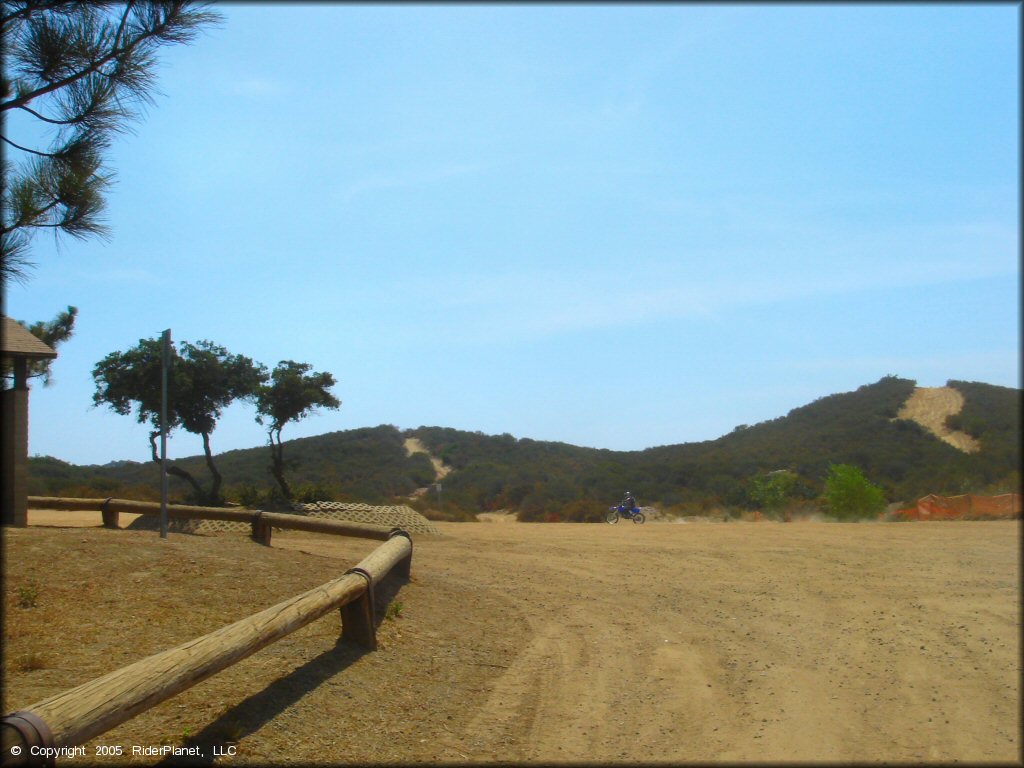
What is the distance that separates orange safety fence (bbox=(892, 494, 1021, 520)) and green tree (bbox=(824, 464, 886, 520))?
909mm

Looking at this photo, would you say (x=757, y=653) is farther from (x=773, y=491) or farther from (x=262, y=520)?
(x=773, y=491)

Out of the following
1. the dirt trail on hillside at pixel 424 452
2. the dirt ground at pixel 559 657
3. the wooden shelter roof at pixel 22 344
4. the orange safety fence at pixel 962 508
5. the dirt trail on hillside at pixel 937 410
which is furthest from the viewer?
the dirt trail on hillside at pixel 424 452

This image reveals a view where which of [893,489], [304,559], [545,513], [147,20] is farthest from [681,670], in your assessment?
[545,513]

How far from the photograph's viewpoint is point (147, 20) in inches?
254

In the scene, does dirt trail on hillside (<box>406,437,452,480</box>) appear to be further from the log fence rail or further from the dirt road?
the log fence rail

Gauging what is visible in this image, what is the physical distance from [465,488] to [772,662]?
32.0 m

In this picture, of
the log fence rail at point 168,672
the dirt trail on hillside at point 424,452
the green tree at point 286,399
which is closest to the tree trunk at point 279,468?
the green tree at point 286,399

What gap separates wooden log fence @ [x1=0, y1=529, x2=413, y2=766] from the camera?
3.56 metres

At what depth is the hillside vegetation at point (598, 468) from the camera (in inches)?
941

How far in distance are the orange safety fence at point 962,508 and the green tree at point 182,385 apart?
14997mm

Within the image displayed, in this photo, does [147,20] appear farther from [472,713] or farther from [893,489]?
[893,489]

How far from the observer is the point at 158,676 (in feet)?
14.3

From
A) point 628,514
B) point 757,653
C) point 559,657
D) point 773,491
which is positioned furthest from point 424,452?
point 757,653

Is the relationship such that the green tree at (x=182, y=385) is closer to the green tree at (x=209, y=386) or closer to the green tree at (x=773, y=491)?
the green tree at (x=209, y=386)
